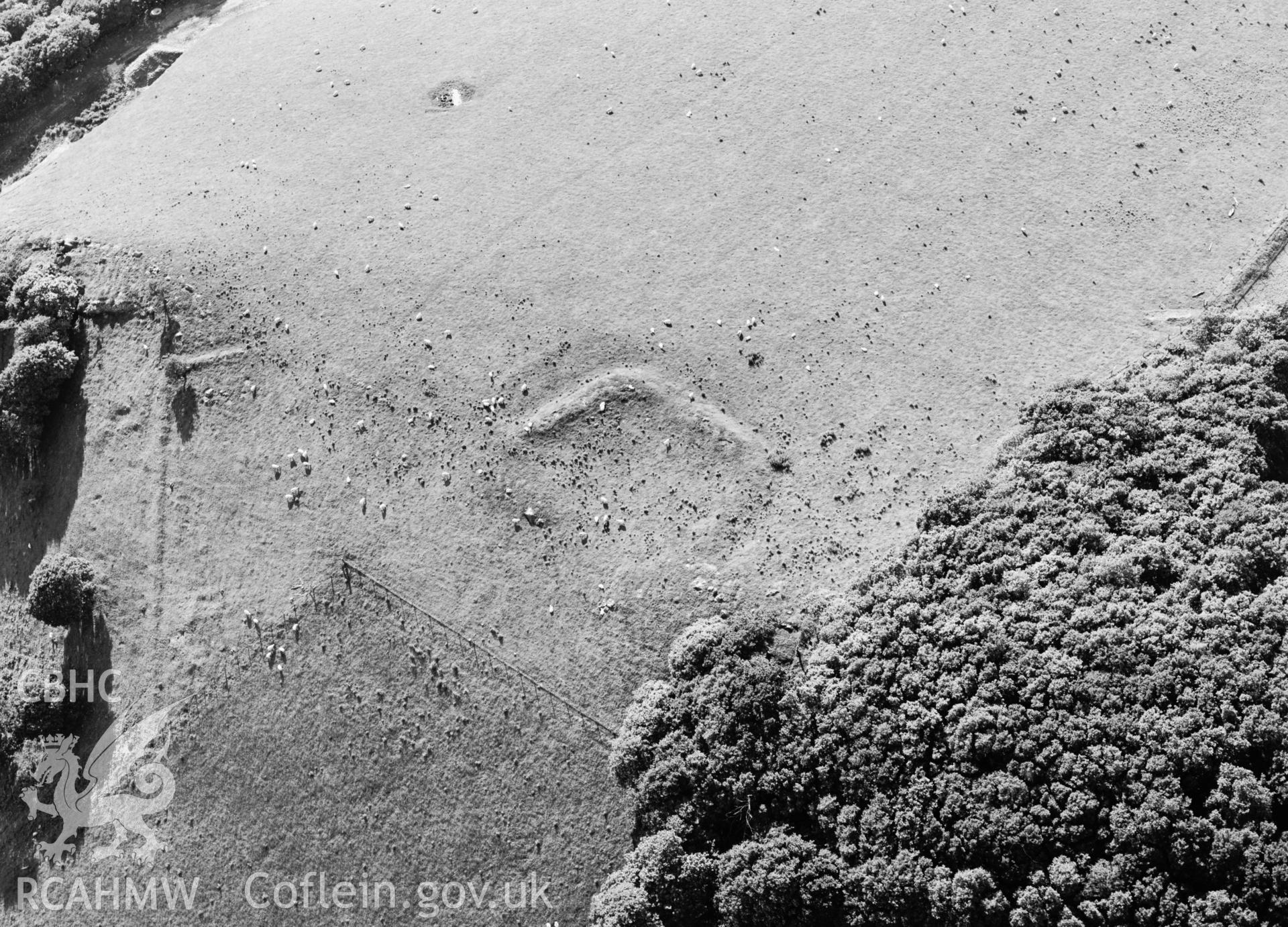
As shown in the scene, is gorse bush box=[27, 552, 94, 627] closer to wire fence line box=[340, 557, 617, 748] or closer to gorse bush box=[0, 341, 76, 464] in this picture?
gorse bush box=[0, 341, 76, 464]

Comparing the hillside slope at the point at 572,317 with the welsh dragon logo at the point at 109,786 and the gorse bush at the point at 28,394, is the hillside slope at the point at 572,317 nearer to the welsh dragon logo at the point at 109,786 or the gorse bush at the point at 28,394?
the welsh dragon logo at the point at 109,786

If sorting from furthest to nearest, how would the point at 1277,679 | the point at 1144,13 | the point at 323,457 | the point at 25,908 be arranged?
1. the point at 1144,13
2. the point at 323,457
3. the point at 25,908
4. the point at 1277,679

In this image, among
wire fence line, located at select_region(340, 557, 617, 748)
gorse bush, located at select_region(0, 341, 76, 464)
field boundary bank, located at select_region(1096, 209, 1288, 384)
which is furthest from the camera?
gorse bush, located at select_region(0, 341, 76, 464)

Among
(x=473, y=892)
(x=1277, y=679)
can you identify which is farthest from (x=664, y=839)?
(x=1277, y=679)

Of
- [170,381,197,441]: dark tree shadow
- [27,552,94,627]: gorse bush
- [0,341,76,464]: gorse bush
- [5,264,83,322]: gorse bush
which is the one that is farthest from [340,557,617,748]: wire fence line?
[5,264,83,322]: gorse bush

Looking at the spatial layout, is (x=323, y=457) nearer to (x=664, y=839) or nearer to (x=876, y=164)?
(x=664, y=839)
